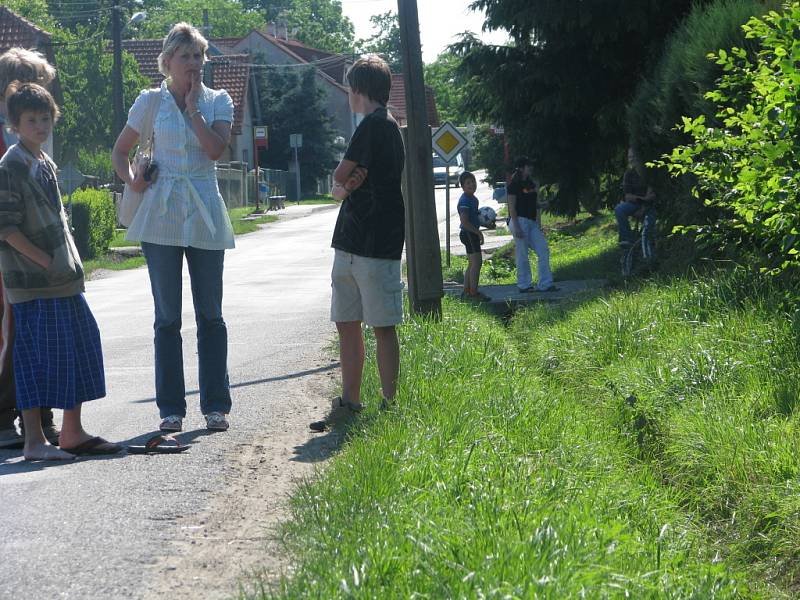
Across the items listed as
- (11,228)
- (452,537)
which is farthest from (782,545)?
(11,228)

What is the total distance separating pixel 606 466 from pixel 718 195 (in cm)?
435

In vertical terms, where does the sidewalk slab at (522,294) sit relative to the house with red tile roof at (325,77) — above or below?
below

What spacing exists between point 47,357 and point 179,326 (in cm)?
88

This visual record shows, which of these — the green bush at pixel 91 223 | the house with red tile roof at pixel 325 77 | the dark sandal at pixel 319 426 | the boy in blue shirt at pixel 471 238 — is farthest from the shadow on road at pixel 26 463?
the house with red tile roof at pixel 325 77

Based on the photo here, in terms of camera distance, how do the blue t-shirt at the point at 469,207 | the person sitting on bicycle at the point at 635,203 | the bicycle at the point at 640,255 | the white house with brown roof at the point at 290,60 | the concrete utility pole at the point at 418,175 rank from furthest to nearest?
the white house with brown roof at the point at 290,60, the blue t-shirt at the point at 469,207, the person sitting on bicycle at the point at 635,203, the bicycle at the point at 640,255, the concrete utility pole at the point at 418,175

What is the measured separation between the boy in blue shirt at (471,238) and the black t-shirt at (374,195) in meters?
8.67

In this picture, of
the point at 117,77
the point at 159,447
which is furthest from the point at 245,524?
the point at 117,77

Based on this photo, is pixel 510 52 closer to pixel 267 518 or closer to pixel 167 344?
pixel 167 344

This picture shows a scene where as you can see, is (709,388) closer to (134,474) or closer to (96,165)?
(134,474)

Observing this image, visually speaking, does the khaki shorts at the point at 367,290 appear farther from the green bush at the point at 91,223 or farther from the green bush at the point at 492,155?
the green bush at the point at 492,155

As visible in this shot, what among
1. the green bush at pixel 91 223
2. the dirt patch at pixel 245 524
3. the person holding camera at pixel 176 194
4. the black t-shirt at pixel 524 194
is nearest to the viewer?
the dirt patch at pixel 245 524

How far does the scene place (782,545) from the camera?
16.1ft

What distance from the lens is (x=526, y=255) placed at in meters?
16.3

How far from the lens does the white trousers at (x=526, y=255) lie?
52.4 feet
